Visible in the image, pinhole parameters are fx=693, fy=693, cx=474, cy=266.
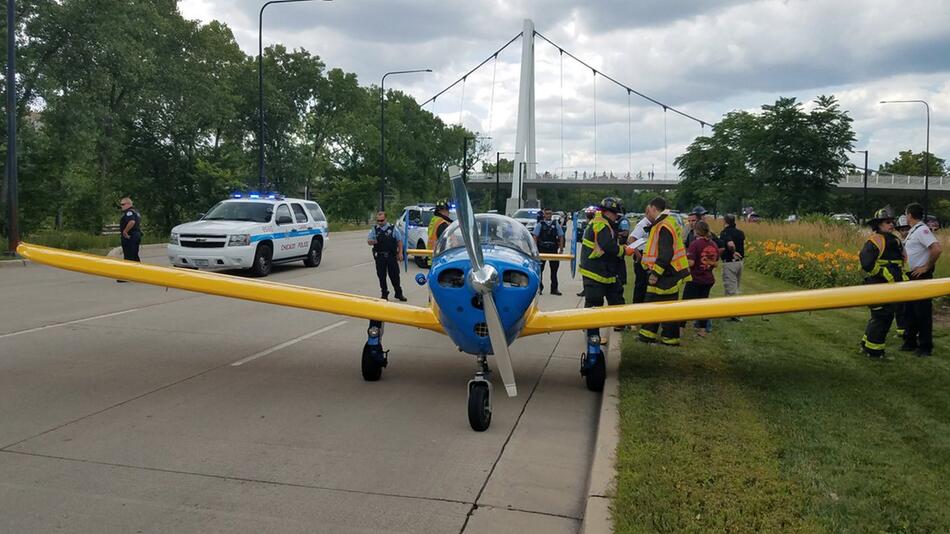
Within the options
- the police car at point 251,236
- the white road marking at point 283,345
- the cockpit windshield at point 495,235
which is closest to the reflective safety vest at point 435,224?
the white road marking at point 283,345

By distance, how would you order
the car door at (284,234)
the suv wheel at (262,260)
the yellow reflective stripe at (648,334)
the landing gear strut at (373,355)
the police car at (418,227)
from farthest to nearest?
1. the police car at (418,227)
2. the car door at (284,234)
3. the suv wheel at (262,260)
4. the yellow reflective stripe at (648,334)
5. the landing gear strut at (373,355)

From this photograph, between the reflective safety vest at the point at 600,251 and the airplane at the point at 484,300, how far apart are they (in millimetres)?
1594

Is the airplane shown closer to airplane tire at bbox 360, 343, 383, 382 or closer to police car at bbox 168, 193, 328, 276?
airplane tire at bbox 360, 343, 383, 382

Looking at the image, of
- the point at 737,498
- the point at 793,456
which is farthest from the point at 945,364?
the point at 737,498

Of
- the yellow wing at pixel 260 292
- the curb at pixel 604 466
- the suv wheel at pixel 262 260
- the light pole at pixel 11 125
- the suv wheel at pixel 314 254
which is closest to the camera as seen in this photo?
the curb at pixel 604 466

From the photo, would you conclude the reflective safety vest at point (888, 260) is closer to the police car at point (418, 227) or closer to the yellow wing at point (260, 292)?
the yellow wing at point (260, 292)

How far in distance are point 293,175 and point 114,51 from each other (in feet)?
84.2

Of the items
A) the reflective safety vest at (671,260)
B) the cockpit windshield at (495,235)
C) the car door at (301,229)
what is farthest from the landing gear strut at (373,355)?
the car door at (301,229)

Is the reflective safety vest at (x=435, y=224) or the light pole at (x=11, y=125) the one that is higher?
the light pole at (x=11, y=125)

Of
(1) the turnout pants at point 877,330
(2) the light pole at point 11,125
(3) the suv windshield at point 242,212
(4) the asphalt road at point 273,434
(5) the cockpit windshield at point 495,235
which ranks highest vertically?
(2) the light pole at point 11,125

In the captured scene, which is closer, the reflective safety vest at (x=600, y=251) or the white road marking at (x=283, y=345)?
the white road marking at (x=283, y=345)

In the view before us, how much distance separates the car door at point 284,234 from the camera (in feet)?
58.2

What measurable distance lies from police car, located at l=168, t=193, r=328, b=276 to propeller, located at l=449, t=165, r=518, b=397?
38.3 ft

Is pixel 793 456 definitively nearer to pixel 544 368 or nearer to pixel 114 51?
pixel 544 368
